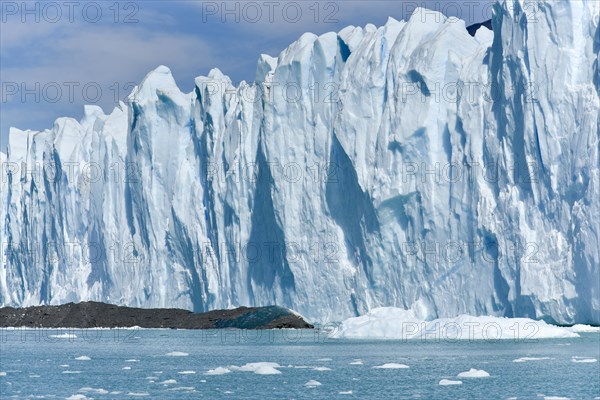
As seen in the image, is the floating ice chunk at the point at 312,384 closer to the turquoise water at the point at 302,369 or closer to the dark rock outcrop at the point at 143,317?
the turquoise water at the point at 302,369

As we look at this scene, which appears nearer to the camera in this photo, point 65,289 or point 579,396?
point 579,396

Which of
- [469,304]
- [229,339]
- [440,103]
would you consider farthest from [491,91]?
[229,339]

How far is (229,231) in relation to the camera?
147 ft

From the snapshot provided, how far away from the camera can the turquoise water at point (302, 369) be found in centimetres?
1844

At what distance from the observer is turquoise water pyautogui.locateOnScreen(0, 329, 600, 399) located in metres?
18.4

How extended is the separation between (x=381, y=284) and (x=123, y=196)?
765 inches

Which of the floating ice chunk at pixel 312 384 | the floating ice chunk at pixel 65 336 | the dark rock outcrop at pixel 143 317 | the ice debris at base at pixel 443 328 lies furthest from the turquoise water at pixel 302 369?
the floating ice chunk at pixel 65 336

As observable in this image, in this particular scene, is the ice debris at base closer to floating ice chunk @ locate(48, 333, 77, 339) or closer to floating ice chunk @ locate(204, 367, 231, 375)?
floating ice chunk @ locate(204, 367, 231, 375)

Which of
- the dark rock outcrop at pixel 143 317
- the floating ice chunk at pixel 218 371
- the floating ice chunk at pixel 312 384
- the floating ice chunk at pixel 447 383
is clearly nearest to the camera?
the floating ice chunk at pixel 447 383

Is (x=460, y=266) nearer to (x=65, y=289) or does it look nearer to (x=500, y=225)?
(x=500, y=225)

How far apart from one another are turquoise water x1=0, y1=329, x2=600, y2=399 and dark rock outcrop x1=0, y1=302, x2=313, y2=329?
4.06 m

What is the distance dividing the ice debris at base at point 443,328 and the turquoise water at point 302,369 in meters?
0.38

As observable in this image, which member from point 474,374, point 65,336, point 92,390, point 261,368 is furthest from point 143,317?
point 474,374

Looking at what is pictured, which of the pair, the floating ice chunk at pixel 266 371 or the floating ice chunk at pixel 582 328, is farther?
the floating ice chunk at pixel 582 328
